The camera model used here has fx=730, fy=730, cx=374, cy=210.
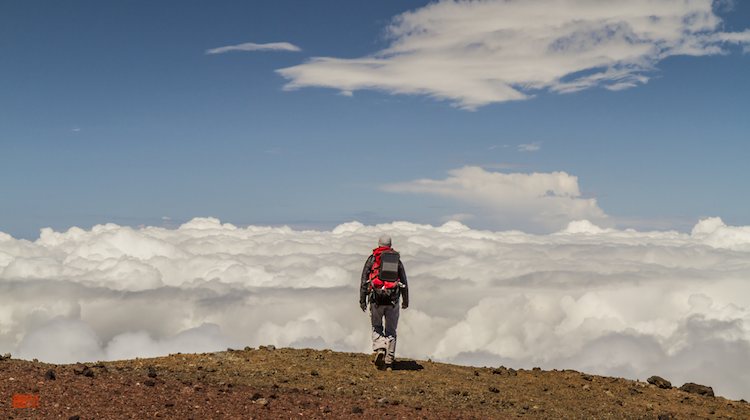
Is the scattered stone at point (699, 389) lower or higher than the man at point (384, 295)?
lower

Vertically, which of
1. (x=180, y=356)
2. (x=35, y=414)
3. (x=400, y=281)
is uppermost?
(x=400, y=281)

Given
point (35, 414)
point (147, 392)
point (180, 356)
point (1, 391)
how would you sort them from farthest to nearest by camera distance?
point (180, 356) < point (147, 392) < point (1, 391) < point (35, 414)

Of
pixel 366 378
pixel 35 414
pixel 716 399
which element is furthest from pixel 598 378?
pixel 35 414

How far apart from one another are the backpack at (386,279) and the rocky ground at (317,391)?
75.8 inches

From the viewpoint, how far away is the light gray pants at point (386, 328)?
19.9 m

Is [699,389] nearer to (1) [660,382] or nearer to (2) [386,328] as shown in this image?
(1) [660,382]

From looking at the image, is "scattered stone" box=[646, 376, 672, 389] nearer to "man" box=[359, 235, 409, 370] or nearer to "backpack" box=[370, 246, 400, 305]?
"man" box=[359, 235, 409, 370]

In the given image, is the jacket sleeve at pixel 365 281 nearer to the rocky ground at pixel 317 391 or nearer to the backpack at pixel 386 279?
the backpack at pixel 386 279

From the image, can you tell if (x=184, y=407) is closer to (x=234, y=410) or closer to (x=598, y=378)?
(x=234, y=410)

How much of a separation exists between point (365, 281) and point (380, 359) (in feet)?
7.09

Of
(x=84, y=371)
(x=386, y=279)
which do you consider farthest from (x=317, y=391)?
(x=84, y=371)

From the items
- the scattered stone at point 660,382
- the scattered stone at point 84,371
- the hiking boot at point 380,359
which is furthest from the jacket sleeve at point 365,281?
the scattered stone at point 660,382

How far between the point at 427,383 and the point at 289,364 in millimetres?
3724

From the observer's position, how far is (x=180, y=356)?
19.8 meters
